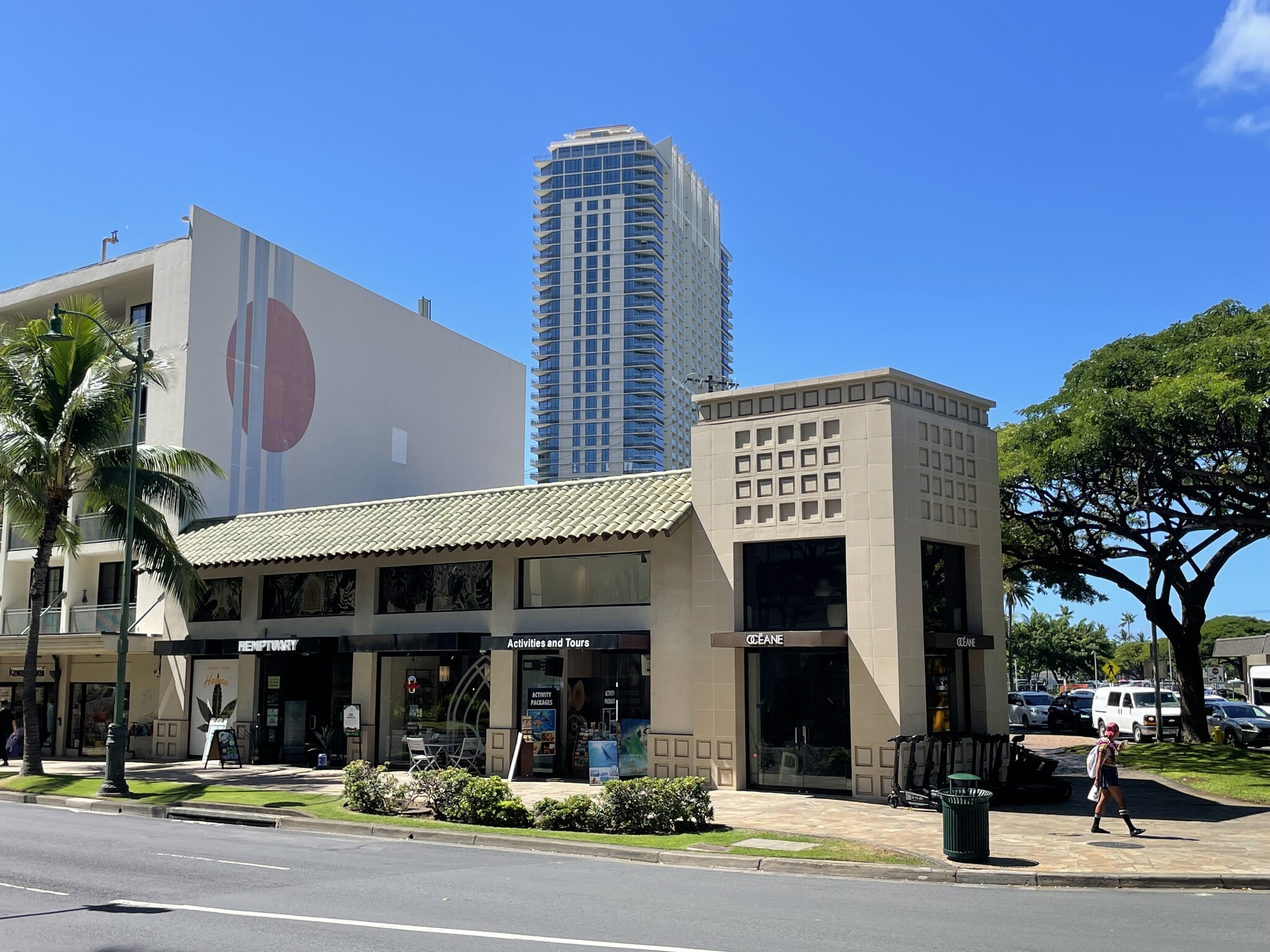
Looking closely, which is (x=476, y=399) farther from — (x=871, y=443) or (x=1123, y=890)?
(x=1123, y=890)

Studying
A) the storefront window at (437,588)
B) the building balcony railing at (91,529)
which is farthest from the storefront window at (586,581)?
the building balcony railing at (91,529)

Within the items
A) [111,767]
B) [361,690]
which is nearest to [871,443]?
[361,690]

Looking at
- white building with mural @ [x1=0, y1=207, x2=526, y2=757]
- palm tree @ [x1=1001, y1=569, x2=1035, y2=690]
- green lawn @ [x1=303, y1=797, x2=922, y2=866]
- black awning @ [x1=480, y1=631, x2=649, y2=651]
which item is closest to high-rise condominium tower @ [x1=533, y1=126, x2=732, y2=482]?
palm tree @ [x1=1001, y1=569, x2=1035, y2=690]

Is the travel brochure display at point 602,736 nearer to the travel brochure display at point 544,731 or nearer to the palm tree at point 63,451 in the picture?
the travel brochure display at point 544,731

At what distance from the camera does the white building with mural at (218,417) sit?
31.6m

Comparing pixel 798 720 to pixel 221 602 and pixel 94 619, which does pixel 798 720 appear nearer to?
pixel 221 602

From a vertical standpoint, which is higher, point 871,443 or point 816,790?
point 871,443

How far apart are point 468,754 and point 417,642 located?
2.77 metres

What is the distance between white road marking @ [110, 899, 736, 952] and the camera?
919cm

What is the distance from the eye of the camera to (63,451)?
86.7ft

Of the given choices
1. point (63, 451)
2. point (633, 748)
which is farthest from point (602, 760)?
point (63, 451)

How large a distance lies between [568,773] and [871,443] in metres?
9.68

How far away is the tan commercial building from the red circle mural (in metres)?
8.00

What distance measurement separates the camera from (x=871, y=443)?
21.3 m
